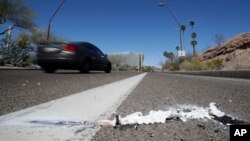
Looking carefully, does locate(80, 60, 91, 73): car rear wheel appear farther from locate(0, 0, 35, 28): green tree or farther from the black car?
locate(0, 0, 35, 28): green tree

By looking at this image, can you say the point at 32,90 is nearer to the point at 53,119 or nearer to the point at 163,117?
the point at 53,119

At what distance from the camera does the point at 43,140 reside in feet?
5.17

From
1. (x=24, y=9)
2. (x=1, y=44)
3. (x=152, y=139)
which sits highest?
(x=24, y=9)

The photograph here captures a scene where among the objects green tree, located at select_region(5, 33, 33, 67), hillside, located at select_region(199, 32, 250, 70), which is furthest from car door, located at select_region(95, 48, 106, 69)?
hillside, located at select_region(199, 32, 250, 70)

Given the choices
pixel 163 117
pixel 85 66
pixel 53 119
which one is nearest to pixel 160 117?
pixel 163 117

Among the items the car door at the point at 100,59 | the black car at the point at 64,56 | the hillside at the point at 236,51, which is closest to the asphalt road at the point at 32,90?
the black car at the point at 64,56

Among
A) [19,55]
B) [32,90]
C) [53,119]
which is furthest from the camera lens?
[19,55]

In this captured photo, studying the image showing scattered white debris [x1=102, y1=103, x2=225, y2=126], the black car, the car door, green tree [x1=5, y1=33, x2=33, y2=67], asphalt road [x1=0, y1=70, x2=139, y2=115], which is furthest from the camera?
green tree [x1=5, y1=33, x2=33, y2=67]

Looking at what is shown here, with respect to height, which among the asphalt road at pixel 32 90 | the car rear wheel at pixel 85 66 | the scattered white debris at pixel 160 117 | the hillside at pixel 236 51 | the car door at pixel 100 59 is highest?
the hillside at pixel 236 51

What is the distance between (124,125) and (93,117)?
31 cm

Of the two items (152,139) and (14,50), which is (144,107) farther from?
(14,50)

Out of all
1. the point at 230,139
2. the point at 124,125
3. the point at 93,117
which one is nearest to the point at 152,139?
the point at 124,125

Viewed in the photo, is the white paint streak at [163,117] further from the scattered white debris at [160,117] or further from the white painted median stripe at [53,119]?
the white painted median stripe at [53,119]

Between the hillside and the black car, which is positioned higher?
the hillside
